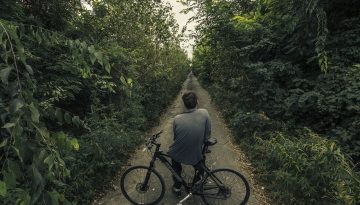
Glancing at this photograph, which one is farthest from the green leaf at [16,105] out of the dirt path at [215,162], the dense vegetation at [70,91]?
the dirt path at [215,162]

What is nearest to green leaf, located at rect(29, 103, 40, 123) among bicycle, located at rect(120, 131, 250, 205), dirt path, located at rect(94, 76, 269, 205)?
bicycle, located at rect(120, 131, 250, 205)

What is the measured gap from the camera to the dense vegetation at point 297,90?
534 centimetres

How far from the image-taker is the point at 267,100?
30.7 feet

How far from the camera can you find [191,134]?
4.84 meters

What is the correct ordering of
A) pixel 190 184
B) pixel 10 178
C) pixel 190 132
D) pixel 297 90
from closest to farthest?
pixel 10 178 → pixel 190 132 → pixel 190 184 → pixel 297 90

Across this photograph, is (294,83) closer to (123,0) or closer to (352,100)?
(352,100)

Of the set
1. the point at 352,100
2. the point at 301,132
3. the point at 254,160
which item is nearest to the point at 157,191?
the point at 254,160

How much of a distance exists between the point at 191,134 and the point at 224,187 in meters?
1.11

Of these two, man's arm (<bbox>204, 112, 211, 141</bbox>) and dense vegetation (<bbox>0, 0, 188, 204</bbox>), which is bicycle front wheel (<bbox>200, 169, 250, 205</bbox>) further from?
dense vegetation (<bbox>0, 0, 188, 204</bbox>)

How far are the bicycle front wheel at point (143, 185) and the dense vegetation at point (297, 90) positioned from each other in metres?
2.27

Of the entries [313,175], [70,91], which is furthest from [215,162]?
[70,91]

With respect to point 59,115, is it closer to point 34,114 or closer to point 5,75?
point 34,114

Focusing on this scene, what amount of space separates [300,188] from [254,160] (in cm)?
211

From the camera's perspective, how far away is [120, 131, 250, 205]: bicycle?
5.05 metres
